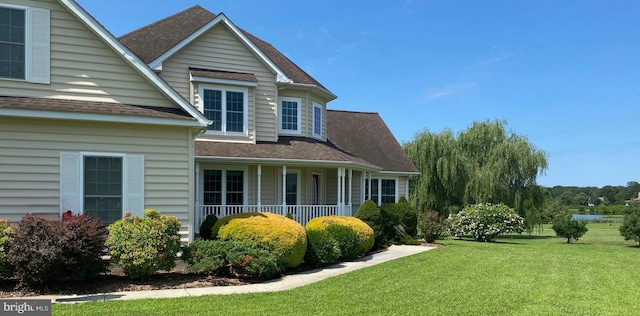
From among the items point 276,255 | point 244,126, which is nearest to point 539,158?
point 244,126

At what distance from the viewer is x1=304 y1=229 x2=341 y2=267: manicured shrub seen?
12.3m

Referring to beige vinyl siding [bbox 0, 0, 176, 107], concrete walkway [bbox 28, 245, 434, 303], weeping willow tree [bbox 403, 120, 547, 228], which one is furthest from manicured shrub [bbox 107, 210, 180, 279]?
weeping willow tree [bbox 403, 120, 547, 228]

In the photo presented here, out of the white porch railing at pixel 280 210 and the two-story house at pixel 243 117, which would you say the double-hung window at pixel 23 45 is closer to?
the two-story house at pixel 243 117

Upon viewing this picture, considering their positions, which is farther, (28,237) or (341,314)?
(28,237)

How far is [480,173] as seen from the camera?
2908 cm

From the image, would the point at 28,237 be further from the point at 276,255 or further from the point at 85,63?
the point at 276,255

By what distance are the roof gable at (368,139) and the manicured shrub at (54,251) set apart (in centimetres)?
1485

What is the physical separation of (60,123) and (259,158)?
22.6 feet

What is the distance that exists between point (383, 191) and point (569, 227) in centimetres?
924

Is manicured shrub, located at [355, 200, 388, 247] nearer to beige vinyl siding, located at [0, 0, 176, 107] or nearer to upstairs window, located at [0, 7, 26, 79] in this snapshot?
beige vinyl siding, located at [0, 0, 176, 107]

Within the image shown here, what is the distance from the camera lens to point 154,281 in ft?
32.3

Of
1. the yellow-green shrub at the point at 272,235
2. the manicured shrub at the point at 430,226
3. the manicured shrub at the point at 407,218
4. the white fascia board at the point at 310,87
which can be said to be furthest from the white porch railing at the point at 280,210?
the white fascia board at the point at 310,87

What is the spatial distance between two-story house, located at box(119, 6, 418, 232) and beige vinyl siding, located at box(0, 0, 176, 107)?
4.63 meters

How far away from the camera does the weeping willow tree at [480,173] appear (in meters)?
29.0
